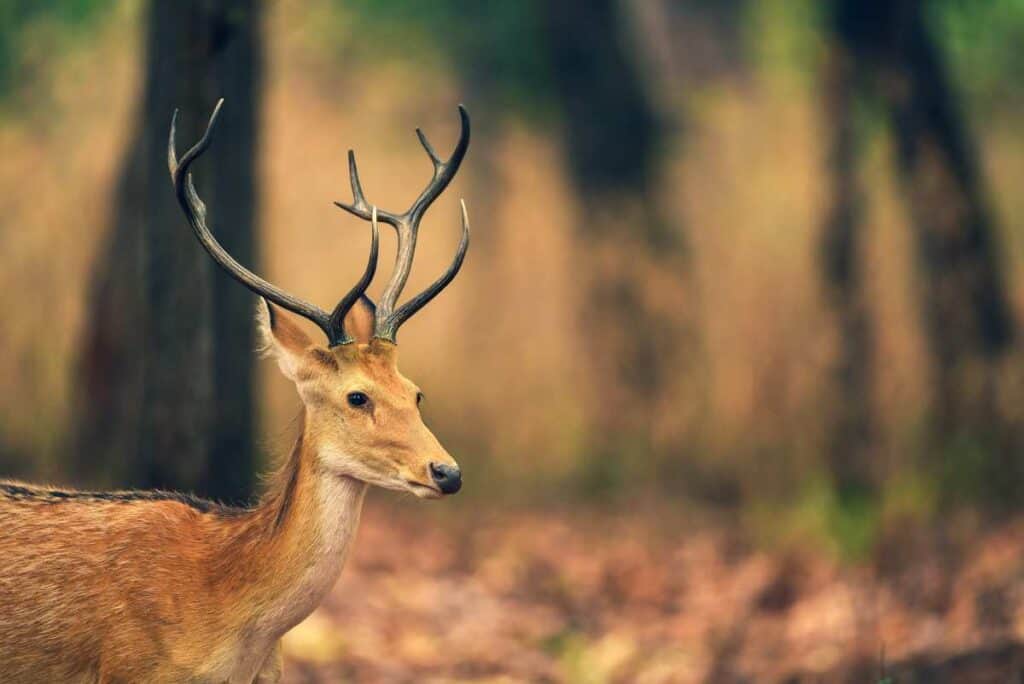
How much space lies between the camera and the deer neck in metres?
6.05

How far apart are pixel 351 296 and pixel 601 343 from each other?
9472 mm

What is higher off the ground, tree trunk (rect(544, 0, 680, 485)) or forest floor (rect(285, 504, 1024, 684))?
tree trunk (rect(544, 0, 680, 485))

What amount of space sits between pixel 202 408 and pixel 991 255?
7.09 meters

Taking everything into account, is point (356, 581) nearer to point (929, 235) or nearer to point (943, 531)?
point (943, 531)

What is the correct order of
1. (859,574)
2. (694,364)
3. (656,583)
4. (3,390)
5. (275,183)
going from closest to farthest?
(859,574), (656,583), (3,390), (694,364), (275,183)

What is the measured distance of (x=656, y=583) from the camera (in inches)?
475

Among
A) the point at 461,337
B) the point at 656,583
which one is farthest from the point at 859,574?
the point at 461,337

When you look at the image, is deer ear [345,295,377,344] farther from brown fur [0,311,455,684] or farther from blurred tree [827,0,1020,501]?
blurred tree [827,0,1020,501]

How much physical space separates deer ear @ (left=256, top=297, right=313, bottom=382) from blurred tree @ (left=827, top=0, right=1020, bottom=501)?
7.29 meters

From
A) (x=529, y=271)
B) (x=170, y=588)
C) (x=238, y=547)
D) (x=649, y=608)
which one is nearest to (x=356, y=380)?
(x=238, y=547)

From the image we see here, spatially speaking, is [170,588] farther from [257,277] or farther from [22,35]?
[22,35]

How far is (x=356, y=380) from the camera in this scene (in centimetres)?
615

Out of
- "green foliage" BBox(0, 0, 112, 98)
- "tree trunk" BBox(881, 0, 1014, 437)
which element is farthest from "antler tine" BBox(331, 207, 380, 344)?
"green foliage" BBox(0, 0, 112, 98)

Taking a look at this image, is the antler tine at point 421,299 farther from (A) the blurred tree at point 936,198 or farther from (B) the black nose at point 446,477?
(A) the blurred tree at point 936,198
